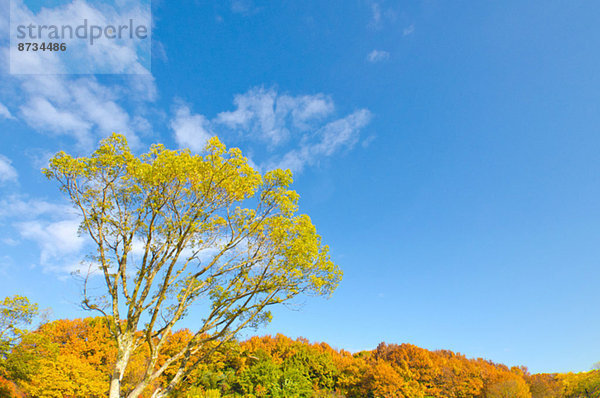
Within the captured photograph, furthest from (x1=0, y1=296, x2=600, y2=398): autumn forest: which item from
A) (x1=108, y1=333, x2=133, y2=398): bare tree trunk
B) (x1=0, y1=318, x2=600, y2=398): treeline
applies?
(x1=108, y1=333, x2=133, y2=398): bare tree trunk

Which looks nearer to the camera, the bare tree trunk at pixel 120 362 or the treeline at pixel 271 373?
the bare tree trunk at pixel 120 362

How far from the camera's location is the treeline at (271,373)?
77.0 ft

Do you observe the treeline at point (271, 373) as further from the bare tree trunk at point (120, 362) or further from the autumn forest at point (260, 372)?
the bare tree trunk at point (120, 362)

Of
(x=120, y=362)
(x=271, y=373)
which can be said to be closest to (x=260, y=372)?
(x=271, y=373)

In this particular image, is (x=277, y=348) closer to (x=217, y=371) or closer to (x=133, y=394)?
(x=217, y=371)

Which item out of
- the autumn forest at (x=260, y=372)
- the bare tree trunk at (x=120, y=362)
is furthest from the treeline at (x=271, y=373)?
the bare tree trunk at (x=120, y=362)

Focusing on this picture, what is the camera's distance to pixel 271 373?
2602cm

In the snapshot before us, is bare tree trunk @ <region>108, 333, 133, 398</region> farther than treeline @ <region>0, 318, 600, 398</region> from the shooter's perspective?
No

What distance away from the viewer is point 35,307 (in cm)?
2356

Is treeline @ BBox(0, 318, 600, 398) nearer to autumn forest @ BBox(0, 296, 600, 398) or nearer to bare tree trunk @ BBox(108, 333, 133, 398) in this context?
autumn forest @ BBox(0, 296, 600, 398)

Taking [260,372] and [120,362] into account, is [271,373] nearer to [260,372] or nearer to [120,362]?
[260,372]

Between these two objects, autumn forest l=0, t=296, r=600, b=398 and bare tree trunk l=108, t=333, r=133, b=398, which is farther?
autumn forest l=0, t=296, r=600, b=398

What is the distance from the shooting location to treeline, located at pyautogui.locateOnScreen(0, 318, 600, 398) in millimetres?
23484

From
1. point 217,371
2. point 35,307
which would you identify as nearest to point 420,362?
point 217,371
